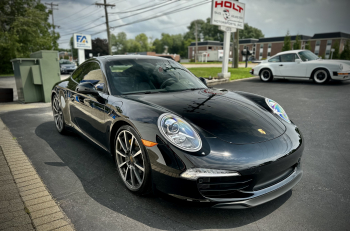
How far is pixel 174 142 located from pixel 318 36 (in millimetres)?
78685

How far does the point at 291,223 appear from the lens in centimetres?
201

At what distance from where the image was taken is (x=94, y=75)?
342 cm

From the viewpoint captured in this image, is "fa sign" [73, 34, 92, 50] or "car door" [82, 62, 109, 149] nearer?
"car door" [82, 62, 109, 149]

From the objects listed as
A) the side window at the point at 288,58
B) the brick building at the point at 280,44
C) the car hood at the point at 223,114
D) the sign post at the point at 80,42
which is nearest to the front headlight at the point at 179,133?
the car hood at the point at 223,114

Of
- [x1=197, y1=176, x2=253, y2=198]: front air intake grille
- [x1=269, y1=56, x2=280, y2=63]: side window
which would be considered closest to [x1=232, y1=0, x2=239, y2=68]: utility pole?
[x1=269, y1=56, x2=280, y2=63]: side window

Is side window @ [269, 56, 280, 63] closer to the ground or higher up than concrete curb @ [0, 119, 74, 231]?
higher up

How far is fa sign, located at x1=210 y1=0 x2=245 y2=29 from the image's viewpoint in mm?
11922

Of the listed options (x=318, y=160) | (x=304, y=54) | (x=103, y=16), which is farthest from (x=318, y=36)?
(x=318, y=160)

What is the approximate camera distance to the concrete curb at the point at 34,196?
6.75 feet

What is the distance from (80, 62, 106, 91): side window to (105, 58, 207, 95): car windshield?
0.11m

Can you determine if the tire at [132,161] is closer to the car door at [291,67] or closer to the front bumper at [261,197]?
the front bumper at [261,197]

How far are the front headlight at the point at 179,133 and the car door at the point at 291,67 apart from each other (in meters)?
10.3

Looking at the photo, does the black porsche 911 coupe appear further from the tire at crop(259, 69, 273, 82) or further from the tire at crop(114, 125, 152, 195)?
the tire at crop(259, 69, 273, 82)

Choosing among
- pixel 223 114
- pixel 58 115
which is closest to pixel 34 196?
pixel 223 114
